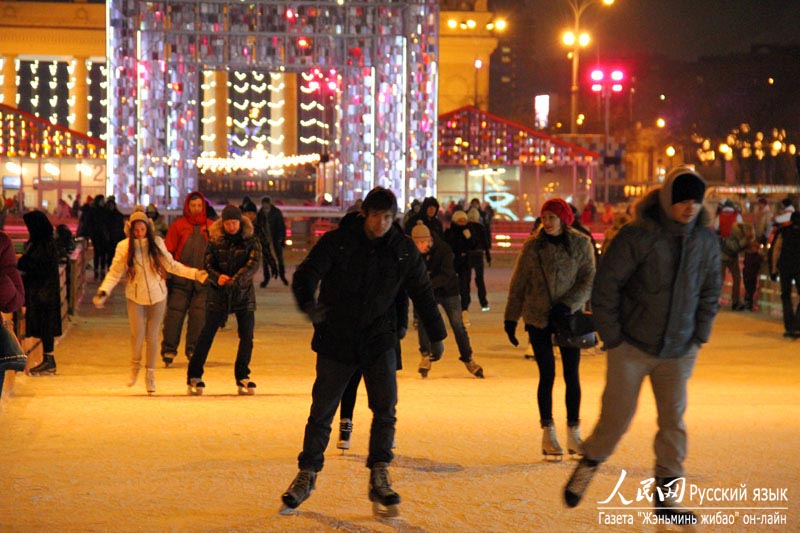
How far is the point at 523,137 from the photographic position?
151ft

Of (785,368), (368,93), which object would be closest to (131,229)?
(785,368)

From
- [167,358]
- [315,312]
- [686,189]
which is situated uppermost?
[686,189]

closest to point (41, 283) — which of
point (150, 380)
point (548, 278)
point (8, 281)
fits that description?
point (150, 380)

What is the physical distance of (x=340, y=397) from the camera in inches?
265

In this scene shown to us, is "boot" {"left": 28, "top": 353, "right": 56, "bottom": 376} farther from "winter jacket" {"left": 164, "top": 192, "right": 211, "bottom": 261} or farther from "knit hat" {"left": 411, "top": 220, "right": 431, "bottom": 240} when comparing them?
"knit hat" {"left": 411, "top": 220, "right": 431, "bottom": 240}

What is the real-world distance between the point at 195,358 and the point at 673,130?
251ft

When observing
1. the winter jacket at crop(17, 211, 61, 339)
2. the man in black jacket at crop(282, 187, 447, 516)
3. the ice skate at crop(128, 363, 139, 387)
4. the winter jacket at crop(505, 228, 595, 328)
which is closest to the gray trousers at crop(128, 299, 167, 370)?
the ice skate at crop(128, 363, 139, 387)

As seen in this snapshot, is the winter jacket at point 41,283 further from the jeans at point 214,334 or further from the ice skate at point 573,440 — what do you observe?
the ice skate at point 573,440

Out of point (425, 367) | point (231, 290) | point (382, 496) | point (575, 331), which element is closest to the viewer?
point (382, 496)

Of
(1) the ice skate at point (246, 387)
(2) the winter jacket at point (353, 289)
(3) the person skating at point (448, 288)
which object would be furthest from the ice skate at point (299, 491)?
(3) the person skating at point (448, 288)

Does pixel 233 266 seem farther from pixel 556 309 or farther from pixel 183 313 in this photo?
pixel 556 309

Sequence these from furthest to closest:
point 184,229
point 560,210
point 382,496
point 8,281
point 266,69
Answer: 1. point 266,69
2. point 184,229
3. point 560,210
4. point 8,281
5. point 382,496

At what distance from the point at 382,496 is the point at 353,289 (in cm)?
104

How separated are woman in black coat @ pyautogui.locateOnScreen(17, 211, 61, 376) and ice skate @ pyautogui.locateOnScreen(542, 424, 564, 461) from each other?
5.67 metres
